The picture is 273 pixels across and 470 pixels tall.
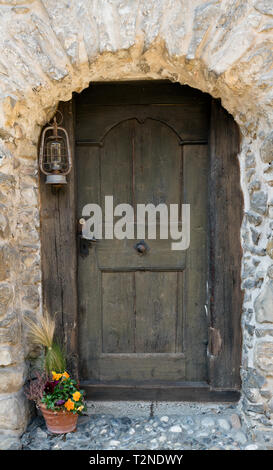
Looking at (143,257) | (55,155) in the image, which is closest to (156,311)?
(143,257)

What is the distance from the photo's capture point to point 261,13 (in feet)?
5.55

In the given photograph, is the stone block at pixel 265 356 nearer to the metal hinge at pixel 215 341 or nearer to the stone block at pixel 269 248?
the metal hinge at pixel 215 341

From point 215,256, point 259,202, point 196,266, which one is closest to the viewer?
point 259,202

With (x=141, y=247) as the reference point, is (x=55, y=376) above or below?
below

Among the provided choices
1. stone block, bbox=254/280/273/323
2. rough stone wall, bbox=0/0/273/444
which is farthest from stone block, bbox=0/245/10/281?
stone block, bbox=254/280/273/323

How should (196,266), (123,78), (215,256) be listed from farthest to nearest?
(196,266) → (215,256) → (123,78)

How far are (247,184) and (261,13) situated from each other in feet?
2.83

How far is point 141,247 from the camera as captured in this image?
2.24m

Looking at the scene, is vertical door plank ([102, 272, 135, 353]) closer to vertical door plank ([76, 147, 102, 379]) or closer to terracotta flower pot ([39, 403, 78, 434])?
vertical door plank ([76, 147, 102, 379])

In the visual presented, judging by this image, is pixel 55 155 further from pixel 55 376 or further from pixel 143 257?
pixel 55 376

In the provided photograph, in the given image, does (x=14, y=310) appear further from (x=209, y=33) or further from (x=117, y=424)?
(x=209, y=33)

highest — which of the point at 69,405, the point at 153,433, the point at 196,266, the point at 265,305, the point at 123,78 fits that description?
the point at 123,78

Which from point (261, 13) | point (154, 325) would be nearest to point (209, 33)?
point (261, 13)

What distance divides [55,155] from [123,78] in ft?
1.96
